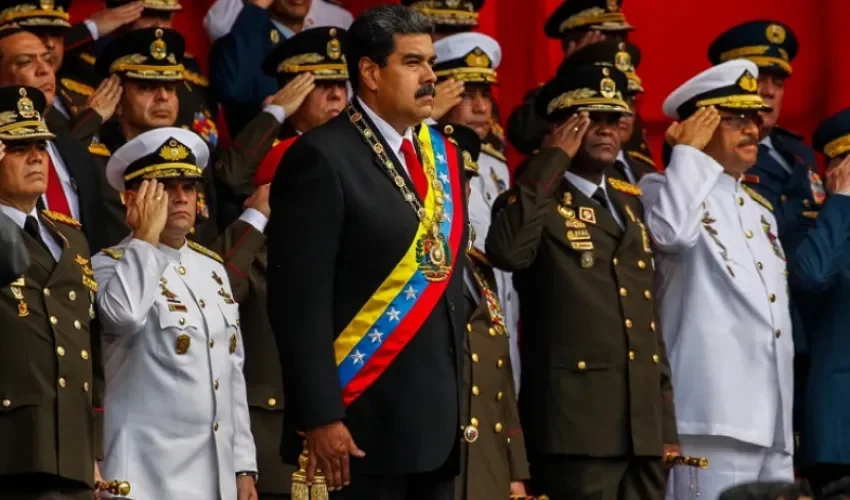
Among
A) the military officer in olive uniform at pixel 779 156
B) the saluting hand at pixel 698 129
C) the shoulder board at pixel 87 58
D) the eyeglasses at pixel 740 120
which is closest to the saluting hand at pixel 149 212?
the shoulder board at pixel 87 58

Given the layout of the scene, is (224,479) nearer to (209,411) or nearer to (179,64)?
(209,411)

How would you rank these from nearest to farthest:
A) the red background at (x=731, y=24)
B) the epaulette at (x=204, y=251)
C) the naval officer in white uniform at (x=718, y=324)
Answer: the epaulette at (x=204, y=251) → the naval officer in white uniform at (x=718, y=324) → the red background at (x=731, y=24)

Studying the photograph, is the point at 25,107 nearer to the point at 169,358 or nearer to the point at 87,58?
the point at 169,358

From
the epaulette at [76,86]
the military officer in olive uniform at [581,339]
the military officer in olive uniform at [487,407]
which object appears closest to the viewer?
the military officer in olive uniform at [487,407]

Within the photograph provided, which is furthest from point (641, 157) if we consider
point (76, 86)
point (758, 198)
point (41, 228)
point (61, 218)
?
point (41, 228)

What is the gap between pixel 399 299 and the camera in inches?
171

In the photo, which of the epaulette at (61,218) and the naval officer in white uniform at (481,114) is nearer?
the epaulette at (61,218)

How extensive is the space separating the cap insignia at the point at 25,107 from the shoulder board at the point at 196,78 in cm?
146

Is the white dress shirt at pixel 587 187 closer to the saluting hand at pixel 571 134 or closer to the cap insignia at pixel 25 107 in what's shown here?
the saluting hand at pixel 571 134

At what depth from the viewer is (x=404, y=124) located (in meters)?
4.51

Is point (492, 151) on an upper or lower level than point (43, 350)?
upper

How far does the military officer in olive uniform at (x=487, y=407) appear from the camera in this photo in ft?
18.5

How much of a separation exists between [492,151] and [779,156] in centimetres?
135

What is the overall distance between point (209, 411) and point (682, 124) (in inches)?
80.2
